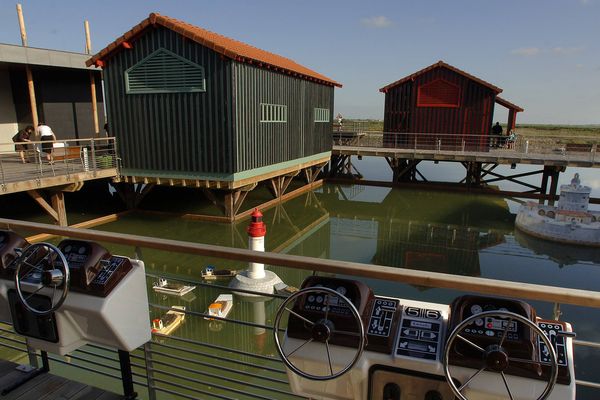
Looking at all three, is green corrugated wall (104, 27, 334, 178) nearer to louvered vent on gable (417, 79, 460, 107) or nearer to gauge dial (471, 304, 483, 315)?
gauge dial (471, 304, 483, 315)

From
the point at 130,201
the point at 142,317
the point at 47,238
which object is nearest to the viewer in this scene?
the point at 142,317

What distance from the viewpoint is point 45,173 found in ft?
35.5

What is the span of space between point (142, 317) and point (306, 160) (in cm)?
1525

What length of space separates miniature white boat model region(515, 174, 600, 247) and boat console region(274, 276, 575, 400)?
12879 mm

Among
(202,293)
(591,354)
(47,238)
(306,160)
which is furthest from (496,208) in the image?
(47,238)

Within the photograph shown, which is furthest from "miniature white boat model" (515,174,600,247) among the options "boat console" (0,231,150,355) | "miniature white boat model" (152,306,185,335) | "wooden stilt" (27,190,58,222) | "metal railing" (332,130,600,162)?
"wooden stilt" (27,190,58,222)

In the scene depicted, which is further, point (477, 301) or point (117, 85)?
point (117, 85)

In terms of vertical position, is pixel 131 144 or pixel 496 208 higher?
pixel 131 144

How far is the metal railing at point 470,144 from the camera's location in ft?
63.7

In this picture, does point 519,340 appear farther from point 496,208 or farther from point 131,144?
point 496,208

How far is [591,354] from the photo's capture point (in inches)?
254

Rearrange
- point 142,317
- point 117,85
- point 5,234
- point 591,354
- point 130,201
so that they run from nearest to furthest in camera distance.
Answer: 1. point 142,317
2. point 5,234
3. point 591,354
4. point 117,85
5. point 130,201

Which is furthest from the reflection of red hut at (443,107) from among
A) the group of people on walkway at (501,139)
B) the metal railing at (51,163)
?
the metal railing at (51,163)

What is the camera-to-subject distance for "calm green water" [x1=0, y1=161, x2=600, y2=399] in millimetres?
7014
